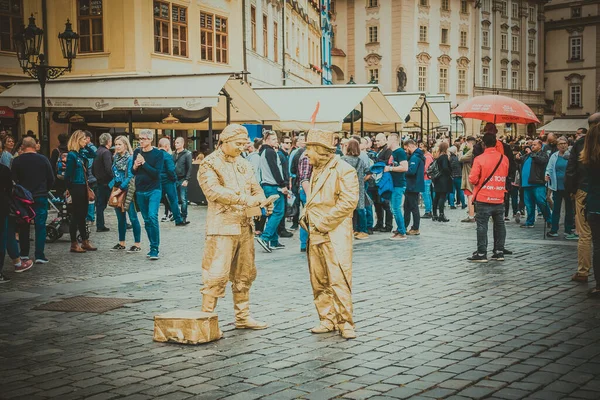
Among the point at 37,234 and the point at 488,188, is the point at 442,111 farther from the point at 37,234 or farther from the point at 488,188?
the point at 37,234

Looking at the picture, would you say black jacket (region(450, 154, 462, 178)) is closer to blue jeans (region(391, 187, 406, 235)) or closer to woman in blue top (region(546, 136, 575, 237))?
woman in blue top (region(546, 136, 575, 237))

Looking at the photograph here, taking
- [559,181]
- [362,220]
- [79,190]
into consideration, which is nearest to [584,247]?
[559,181]

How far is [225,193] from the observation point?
6855 mm

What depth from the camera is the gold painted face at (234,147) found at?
7.03 meters

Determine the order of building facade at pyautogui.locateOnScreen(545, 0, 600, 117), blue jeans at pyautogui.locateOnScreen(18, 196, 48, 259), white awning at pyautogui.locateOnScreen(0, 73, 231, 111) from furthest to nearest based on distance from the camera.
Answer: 1. building facade at pyautogui.locateOnScreen(545, 0, 600, 117)
2. white awning at pyautogui.locateOnScreen(0, 73, 231, 111)
3. blue jeans at pyautogui.locateOnScreen(18, 196, 48, 259)

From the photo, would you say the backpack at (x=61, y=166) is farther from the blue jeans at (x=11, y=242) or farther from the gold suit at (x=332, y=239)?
the gold suit at (x=332, y=239)

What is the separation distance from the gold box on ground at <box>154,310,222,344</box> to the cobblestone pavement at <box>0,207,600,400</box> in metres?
0.08

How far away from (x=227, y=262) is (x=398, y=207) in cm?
770

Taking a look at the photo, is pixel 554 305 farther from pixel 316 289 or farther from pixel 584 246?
pixel 316 289

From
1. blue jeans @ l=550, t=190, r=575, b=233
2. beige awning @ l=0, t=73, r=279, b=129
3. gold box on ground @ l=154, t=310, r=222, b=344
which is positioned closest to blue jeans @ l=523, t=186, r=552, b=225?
blue jeans @ l=550, t=190, r=575, b=233

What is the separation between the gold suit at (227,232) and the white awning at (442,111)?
26.0 meters

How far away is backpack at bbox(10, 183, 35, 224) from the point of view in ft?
35.7

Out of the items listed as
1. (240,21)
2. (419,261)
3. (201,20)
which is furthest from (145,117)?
(419,261)

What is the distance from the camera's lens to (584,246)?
30.8ft
